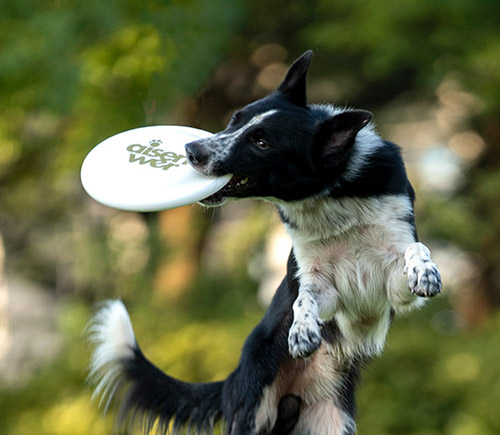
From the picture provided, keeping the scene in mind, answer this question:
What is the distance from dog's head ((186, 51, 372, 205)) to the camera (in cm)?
334

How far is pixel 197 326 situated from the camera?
9969 millimetres

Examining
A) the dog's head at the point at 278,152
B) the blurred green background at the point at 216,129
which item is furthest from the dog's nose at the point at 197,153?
the blurred green background at the point at 216,129

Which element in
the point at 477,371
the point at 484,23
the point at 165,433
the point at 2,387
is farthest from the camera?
the point at 2,387

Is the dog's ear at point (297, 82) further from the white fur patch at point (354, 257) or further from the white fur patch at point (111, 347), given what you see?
the white fur patch at point (111, 347)

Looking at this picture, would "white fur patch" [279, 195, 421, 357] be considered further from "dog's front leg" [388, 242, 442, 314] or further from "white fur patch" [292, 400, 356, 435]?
"white fur patch" [292, 400, 356, 435]

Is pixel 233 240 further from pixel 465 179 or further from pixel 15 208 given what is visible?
pixel 15 208

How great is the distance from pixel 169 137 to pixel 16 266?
12.0 meters

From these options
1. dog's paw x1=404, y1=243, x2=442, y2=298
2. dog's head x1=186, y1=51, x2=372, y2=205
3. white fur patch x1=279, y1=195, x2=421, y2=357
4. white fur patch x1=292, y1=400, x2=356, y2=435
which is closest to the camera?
dog's paw x1=404, y1=243, x2=442, y2=298

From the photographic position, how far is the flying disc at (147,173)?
3.23 meters

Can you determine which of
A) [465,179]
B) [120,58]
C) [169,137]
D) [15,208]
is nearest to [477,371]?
[465,179]

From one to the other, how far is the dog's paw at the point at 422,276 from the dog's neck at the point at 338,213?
311 millimetres

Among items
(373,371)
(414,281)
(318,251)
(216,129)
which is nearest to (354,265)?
(318,251)

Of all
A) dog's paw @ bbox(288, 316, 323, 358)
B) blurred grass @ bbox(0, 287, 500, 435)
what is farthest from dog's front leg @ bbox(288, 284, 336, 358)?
blurred grass @ bbox(0, 287, 500, 435)

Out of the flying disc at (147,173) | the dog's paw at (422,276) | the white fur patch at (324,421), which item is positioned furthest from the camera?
the white fur patch at (324,421)
